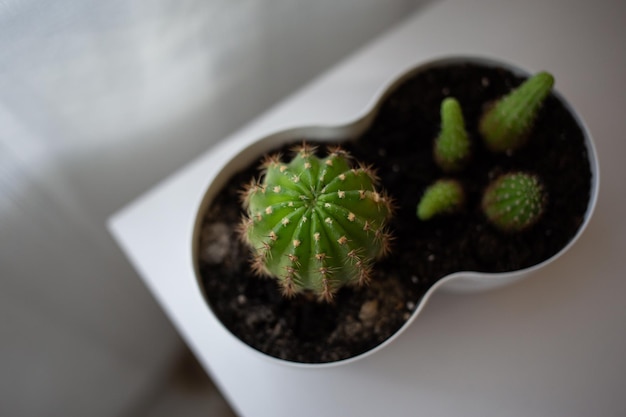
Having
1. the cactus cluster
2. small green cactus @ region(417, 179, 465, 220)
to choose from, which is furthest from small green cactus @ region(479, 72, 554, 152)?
small green cactus @ region(417, 179, 465, 220)

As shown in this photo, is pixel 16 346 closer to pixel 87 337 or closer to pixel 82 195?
pixel 87 337

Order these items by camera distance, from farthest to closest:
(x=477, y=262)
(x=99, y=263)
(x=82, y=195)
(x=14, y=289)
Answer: (x=99, y=263) → (x=82, y=195) → (x=14, y=289) → (x=477, y=262)

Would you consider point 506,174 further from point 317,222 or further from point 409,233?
point 317,222

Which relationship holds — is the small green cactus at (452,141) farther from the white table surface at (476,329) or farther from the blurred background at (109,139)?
the blurred background at (109,139)

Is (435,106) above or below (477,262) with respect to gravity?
above

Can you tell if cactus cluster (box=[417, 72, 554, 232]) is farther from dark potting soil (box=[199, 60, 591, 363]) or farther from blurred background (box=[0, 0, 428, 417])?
blurred background (box=[0, 0, 428, 417])

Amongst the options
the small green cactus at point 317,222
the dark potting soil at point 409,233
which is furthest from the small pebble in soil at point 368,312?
the small green cactus at point 317,222

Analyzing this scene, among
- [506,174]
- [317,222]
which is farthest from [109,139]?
[506,174]

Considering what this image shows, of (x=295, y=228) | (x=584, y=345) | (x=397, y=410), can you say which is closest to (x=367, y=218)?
(x=295, y=228)
